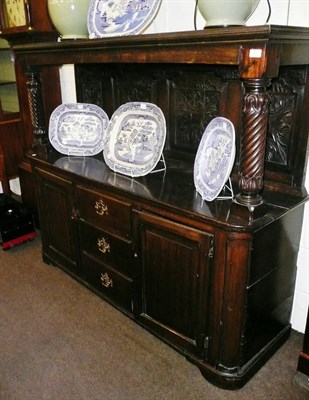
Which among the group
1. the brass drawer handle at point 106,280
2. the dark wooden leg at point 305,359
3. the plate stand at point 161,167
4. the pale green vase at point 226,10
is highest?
the pale green vase at point 226,10

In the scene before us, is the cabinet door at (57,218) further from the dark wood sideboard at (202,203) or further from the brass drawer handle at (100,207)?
the brass drawer handle at (100,207)

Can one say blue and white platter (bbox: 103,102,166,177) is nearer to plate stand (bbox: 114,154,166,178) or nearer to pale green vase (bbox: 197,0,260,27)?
plate stand (bbox: 114,154,166,178)

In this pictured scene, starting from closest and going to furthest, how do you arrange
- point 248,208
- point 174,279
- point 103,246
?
point 248,208, point 174,279, point 103,246

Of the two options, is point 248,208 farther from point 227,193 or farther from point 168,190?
point 168,190

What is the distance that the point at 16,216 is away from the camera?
114 inches

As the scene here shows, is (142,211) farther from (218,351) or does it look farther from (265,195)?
(218,351)

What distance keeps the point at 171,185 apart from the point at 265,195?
0.43 meters

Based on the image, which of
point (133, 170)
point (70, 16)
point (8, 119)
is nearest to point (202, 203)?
point (133, 170)

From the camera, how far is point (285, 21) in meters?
1.58

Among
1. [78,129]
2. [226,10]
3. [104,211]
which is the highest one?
[226,10]

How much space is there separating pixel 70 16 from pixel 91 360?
1729 millimetres

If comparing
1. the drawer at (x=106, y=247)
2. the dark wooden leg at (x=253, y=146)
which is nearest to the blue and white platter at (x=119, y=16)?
the dark wooden leg at (x=253, y=146)

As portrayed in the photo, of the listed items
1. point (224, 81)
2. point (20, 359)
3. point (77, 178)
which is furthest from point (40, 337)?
point (224, 81)

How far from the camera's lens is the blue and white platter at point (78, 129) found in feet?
7.54
